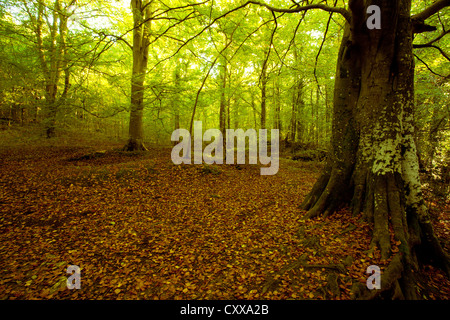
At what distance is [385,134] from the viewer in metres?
3.64

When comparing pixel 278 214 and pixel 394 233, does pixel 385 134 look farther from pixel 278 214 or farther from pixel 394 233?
pixel 278 214

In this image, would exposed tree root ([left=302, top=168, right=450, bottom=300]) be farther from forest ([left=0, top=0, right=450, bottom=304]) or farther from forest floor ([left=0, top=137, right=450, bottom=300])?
forest floor ([left=0, top=137, right=450, bottom=300])

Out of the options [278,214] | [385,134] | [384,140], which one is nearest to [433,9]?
[385,134]

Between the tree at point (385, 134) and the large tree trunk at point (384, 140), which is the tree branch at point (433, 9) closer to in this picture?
the tree at point (385, 134)

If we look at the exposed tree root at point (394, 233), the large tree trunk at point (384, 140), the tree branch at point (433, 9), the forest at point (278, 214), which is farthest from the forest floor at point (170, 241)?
the tree branch at point (433, 9)

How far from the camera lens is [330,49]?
11.4 m

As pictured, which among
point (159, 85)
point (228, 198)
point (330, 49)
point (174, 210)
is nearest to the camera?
point (174, 210)

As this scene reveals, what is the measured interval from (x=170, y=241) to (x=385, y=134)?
16.0 ft

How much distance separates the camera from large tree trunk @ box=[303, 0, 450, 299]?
326 centimetres

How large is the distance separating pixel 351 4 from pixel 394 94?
1861 millimetres

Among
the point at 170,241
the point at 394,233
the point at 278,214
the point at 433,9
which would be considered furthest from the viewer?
the point at 278,214

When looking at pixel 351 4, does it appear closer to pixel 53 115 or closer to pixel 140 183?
pixel 140 183

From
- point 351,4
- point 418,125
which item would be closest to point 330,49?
point 418,125

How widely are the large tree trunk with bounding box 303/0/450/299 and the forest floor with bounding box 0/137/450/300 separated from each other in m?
0.37
